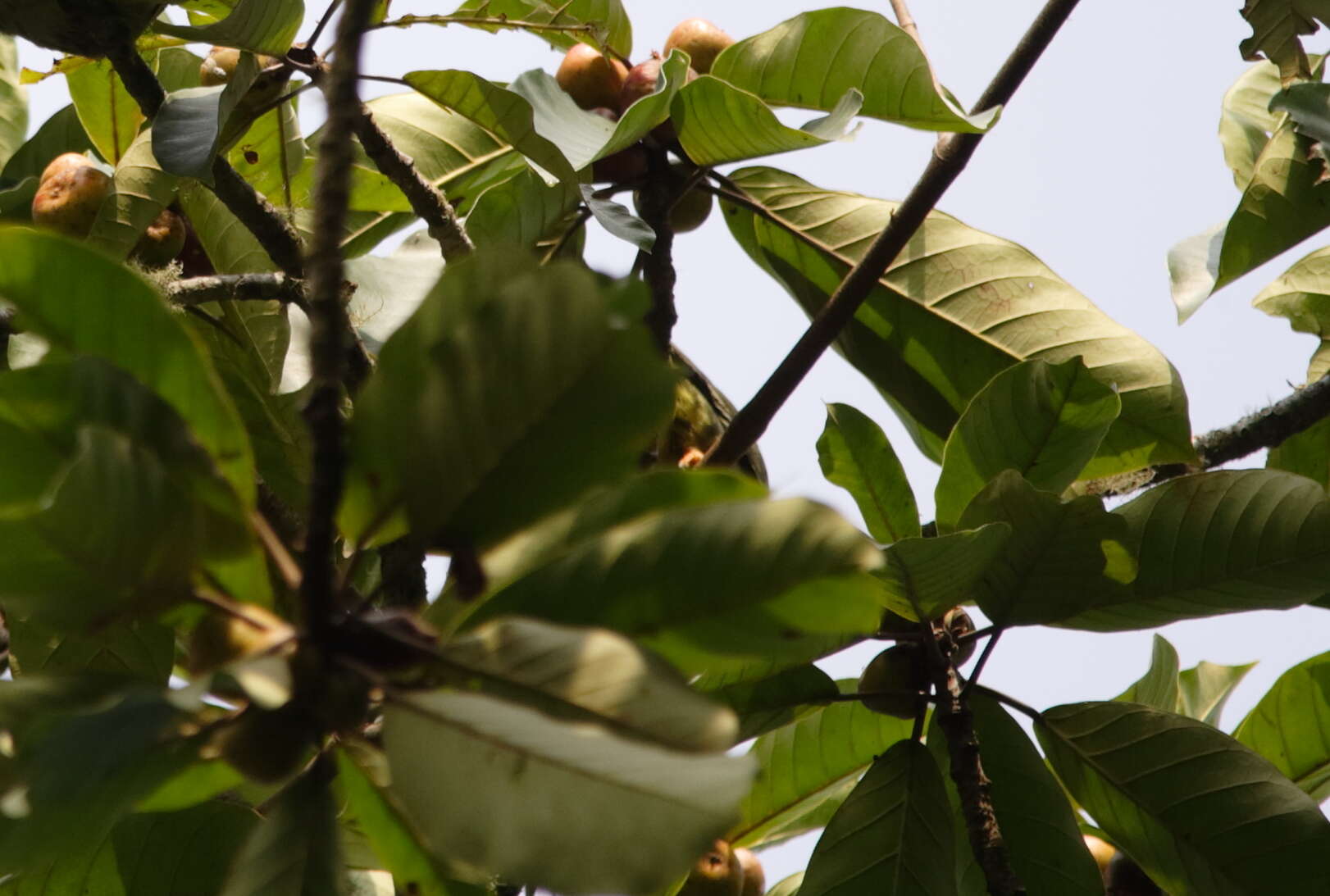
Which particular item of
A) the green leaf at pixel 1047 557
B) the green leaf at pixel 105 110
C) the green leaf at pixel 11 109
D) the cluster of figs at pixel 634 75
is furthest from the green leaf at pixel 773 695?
the green leaf at pixel 11 109

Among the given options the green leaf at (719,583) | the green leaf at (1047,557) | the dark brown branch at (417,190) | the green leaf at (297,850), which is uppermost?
the dark brown branch at (417,190)

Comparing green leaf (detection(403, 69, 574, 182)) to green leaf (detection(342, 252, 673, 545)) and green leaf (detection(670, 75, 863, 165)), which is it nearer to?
green leaf (detection(670, 75, 863, 165))

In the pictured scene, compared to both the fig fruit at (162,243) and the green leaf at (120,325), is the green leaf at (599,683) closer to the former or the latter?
the green leaf at (120,325)

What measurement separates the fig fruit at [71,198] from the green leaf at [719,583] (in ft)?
3.12

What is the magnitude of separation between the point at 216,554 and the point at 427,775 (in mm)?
110

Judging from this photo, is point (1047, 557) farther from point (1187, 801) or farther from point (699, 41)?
point (699, 41)

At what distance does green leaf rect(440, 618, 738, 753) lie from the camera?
1.21 feet

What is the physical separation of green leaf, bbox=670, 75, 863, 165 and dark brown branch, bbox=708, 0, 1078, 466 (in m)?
0.12

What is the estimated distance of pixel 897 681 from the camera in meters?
1.00

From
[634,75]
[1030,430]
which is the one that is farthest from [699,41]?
[1030,430]

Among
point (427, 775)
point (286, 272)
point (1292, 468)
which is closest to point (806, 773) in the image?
point (1292, 468)

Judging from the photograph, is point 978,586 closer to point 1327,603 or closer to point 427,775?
point 1327,603

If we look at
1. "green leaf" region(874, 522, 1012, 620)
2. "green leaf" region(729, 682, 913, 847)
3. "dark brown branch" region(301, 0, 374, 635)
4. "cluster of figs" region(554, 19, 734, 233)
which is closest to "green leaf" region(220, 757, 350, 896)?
"dark brown branch" region(301, 0, 374, 635)

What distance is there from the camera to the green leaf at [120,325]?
1.38 feet
